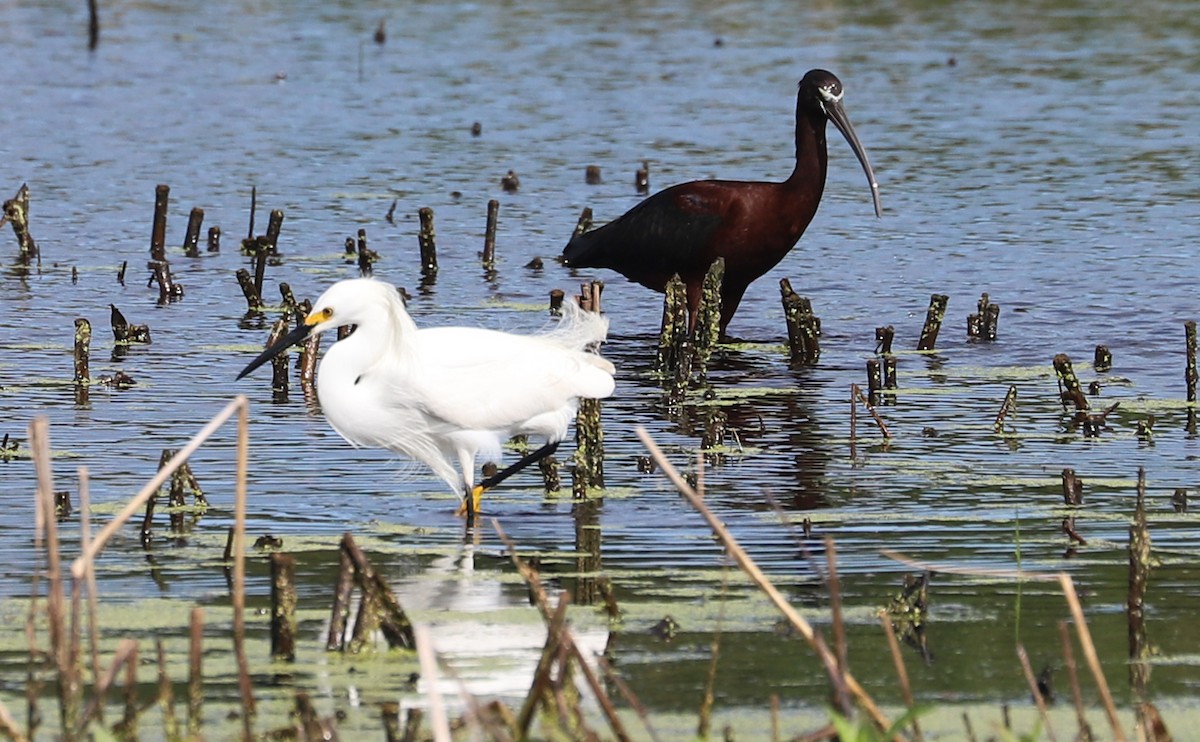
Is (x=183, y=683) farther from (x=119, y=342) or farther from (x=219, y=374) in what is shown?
(x=119, y=342)

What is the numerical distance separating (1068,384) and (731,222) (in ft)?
9.75

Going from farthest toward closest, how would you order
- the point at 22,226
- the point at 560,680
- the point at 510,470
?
the point at 22,226, the point at 510,470, the point at 560,680

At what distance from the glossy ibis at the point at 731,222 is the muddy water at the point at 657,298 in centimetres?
43

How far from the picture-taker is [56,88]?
85.4 feet

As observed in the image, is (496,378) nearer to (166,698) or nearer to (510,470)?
(510,470)

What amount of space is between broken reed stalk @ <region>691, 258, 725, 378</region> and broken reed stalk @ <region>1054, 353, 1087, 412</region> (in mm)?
2066

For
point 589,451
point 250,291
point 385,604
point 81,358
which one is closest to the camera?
point 385,604

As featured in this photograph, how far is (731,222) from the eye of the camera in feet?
40.6

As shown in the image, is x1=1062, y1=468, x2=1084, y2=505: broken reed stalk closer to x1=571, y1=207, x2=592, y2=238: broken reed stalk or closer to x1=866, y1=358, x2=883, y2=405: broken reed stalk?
x1=866, y1=358, x2=883, y2=405: broken reed stalk

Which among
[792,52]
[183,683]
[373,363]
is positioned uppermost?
[792,52]

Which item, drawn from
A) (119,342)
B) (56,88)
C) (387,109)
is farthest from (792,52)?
(119,342)

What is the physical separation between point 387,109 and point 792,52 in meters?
7.45

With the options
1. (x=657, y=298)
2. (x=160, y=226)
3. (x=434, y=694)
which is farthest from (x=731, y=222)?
(x=434, y=694)

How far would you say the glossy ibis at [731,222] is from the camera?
12375 millimetres
